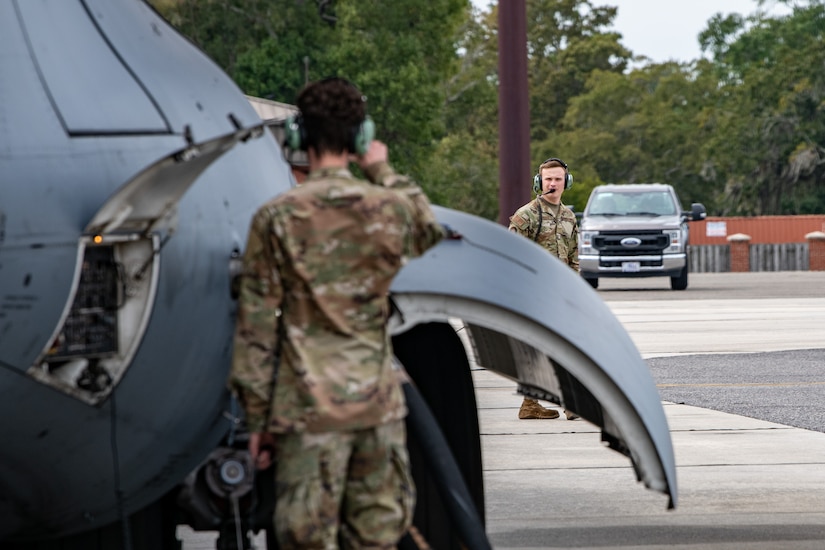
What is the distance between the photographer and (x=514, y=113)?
42.9 feet

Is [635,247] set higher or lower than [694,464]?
lower

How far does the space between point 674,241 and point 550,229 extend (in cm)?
2080

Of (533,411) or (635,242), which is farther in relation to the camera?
(635,242)

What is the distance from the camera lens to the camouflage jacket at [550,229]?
11352mm

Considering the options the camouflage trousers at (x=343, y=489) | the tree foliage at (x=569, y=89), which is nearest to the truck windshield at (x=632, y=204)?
the tree foliage at (x=569, y=89)

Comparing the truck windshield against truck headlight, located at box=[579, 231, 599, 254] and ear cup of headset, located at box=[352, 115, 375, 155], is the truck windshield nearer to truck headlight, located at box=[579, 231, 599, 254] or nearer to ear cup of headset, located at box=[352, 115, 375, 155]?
truck headlight, located at box=[579, 231, 599, 254]

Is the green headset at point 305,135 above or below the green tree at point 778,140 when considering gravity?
above

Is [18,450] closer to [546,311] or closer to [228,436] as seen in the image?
[228,436]

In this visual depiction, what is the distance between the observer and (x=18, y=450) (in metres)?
4.13

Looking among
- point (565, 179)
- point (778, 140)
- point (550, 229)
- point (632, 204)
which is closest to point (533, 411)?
point (550, 229)

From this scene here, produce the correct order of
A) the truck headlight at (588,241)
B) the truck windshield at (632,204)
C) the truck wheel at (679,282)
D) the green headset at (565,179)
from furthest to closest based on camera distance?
the truck wheel at (679,282)
the truck windshield at (632,204)
the truck headlight at (588,241)
the green headset at (565,179)

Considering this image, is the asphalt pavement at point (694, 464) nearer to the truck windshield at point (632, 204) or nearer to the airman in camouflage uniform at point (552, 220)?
the airman in camouflage uniform at point (552, 220)

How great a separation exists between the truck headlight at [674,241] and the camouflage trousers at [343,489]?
1094 inches

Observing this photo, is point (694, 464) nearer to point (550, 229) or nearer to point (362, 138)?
point (550, 229)
